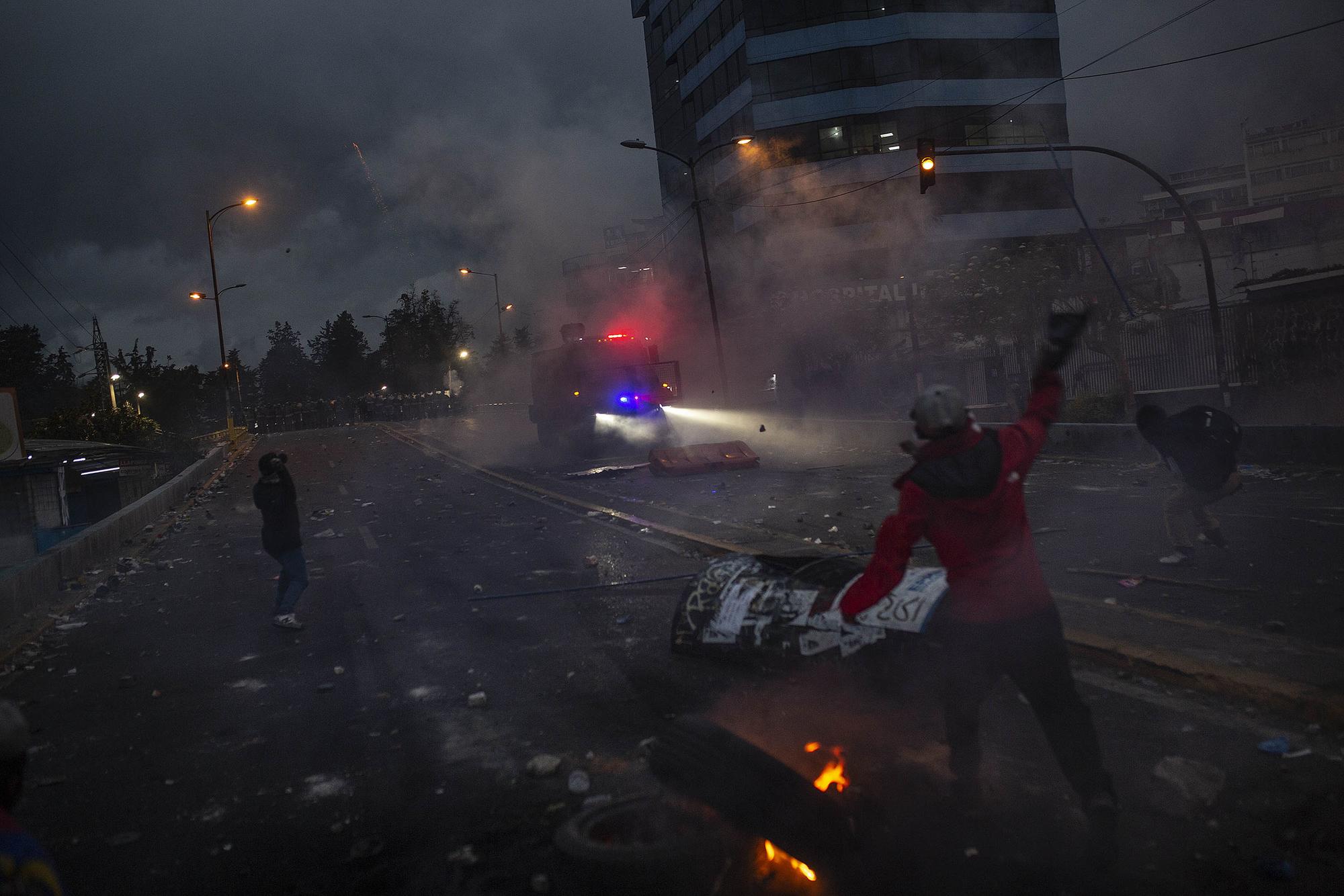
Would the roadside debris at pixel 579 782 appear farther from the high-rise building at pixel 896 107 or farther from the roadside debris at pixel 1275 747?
the high-rise building at pixel 896 107

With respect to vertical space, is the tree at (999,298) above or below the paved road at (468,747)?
above

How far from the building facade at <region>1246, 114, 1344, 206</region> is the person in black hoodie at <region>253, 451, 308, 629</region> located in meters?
58.7

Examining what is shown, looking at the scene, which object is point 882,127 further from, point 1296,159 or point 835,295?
point 1296,159

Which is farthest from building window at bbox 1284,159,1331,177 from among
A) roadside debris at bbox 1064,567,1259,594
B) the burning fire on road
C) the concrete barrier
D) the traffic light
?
the burning fire on road

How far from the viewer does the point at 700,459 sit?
15344 mm

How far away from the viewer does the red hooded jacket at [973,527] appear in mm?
2756

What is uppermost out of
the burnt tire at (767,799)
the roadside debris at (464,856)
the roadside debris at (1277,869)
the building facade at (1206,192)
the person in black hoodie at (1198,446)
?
the building facade at (1206,192)

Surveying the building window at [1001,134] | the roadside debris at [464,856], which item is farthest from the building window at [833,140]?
the roadside debris at [464,856]

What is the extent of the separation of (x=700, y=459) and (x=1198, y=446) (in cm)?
997

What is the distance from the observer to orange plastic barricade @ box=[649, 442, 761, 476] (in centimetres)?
1517

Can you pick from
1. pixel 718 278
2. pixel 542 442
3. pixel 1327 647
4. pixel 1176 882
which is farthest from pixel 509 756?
pixel 718 278

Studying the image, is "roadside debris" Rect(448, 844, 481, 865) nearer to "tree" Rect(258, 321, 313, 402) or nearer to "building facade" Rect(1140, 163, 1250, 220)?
"building facade" Rect(1140, 163, 1250, 220)

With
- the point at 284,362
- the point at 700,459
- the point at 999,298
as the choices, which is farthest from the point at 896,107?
the point at 284,362

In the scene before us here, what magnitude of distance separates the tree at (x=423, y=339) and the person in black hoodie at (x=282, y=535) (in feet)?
195
